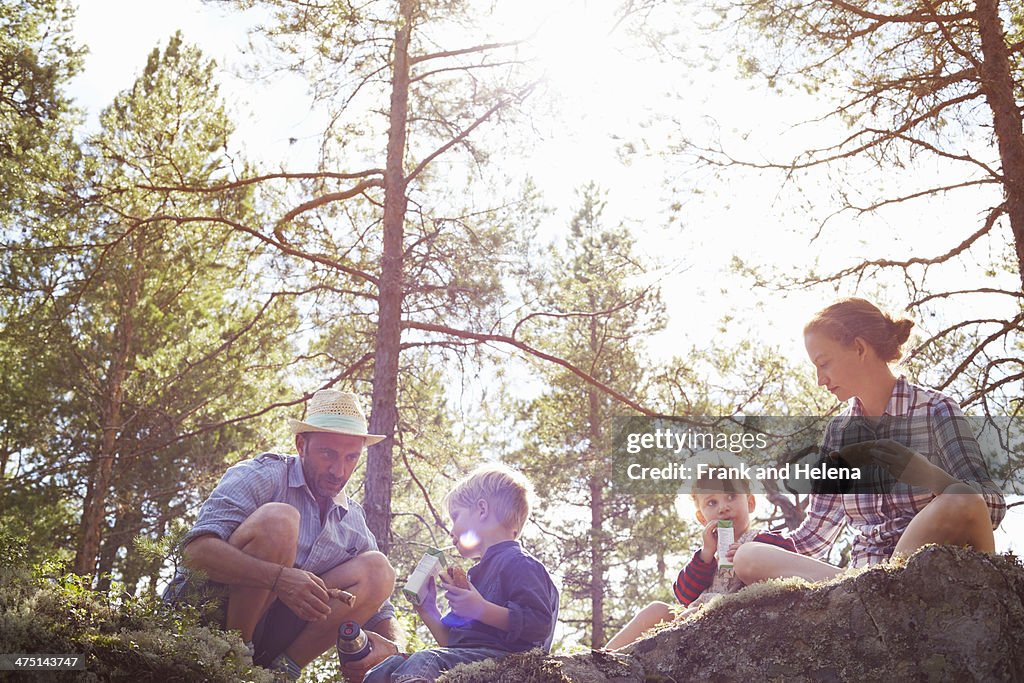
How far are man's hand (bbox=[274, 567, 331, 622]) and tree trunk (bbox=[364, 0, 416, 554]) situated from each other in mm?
3610

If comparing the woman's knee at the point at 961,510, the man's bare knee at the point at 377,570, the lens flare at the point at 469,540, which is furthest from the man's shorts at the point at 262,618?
the woman's knee at the point at 961,510

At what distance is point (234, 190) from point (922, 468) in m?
6.50

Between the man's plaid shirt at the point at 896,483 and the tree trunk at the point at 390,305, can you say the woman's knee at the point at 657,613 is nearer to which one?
the man's plaid shirt at the point at 896,483

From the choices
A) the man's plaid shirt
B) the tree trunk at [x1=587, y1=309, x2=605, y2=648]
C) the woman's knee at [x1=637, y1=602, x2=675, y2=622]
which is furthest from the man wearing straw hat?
the tree trunk at [x1=587, y1=309, x2=605, y2=648]

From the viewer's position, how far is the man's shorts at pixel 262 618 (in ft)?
8.90

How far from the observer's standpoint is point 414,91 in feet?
27.6

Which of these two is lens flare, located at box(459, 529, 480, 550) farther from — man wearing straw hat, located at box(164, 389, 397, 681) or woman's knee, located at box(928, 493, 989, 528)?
woman's knee, located at box(928, 493, 989, 528)

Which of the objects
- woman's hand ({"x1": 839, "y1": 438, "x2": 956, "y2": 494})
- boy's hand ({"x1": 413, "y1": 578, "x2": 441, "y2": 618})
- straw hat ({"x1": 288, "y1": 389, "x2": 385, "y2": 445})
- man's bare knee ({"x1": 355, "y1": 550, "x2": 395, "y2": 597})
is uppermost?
straw hat ({"x1": 288, "y1": 389, "x2": 385, "y2": 445})

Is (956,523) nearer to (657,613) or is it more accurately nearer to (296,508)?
(657,613)

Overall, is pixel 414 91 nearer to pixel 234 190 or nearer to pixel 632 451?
pixel 234 190

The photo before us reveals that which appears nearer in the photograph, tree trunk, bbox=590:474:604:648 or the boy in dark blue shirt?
the boy in dark blue shirt

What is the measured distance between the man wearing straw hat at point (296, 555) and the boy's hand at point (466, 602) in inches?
→ 24.4

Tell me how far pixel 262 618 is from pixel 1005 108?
6.03 metres

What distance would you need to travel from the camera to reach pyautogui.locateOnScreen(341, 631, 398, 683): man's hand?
3.06 m
